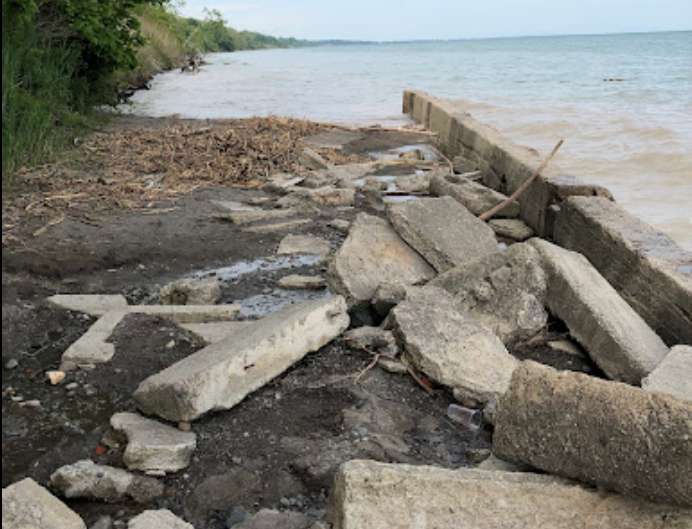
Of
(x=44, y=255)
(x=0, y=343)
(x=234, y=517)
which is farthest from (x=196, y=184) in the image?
(x=0, y=343)

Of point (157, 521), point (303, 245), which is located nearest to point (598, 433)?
point (157, 521)

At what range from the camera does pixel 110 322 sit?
14.3ft

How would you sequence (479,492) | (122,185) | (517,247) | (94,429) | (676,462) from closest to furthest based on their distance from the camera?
(676,462) → (479,492) → (94,429) → (517,247) → (122,185)

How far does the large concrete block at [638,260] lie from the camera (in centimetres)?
444

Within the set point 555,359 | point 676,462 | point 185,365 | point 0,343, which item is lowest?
point 555,359

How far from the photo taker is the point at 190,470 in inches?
124

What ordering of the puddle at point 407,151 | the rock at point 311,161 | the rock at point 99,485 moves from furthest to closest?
the puddle at point 407,151 → the rock at point 311,161 → the rock at point 99,485

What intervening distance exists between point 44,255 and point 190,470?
125 inches

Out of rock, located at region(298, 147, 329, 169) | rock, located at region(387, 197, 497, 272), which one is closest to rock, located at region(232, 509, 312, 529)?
rock, located at region(387, 197, 497, 272)

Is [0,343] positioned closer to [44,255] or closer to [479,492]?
[479,492]

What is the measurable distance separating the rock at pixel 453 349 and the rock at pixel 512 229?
294cm

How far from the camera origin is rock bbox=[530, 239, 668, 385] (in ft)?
13.4

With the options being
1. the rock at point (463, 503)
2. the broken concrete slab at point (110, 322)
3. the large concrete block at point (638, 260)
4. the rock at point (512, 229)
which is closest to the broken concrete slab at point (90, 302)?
the broken concrete slab at point (110, 322)

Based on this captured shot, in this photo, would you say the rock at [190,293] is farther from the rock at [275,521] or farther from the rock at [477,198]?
the rock at [477,198]
